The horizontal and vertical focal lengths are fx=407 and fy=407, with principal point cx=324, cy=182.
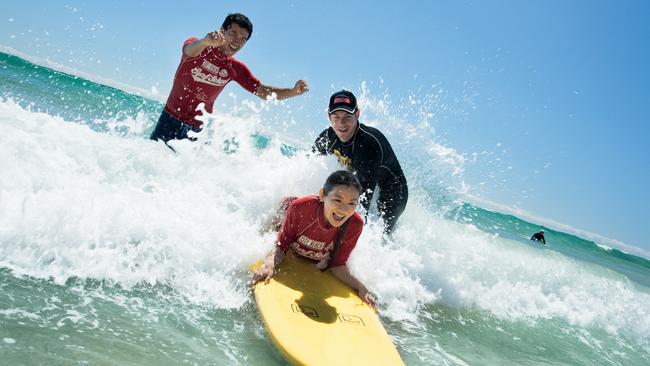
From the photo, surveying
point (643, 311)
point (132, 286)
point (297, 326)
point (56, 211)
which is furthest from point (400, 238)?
point (643, 311)

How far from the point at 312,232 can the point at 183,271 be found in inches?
45.1

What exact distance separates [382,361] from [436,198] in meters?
5.56

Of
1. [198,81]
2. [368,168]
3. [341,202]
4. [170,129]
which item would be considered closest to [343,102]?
[368,168]

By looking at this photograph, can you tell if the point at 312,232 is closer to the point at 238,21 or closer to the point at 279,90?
the point at 279,90

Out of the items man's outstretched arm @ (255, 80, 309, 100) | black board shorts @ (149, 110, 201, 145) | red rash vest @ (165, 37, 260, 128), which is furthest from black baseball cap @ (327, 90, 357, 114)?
black board shorts @ (149, 110, 201, 145)

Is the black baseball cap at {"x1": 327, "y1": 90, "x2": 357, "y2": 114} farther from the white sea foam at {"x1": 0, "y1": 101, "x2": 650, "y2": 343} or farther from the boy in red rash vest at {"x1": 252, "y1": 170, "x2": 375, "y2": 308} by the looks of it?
the boy in red rash vest at {"x1": 252, "y1": 170, "x2": 375, "y2": 308}

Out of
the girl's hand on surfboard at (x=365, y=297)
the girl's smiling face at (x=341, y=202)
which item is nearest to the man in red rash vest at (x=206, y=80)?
the girl's smiling face at (x=341, y=202)

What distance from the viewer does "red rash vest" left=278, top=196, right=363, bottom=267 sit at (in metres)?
3.61

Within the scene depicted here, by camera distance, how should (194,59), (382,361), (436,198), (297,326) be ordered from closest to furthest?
(382,361) → (297,326) → (194,59) → (436,198)

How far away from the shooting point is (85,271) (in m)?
2.95

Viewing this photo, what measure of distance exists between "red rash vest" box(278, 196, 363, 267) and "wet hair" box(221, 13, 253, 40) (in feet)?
6.26

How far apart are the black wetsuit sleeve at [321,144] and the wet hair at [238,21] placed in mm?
1488

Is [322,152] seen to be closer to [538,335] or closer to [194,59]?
[194,59]

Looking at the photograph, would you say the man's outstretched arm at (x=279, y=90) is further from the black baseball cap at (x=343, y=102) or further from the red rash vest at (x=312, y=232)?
the red rash vest at (x=312, y=232)
